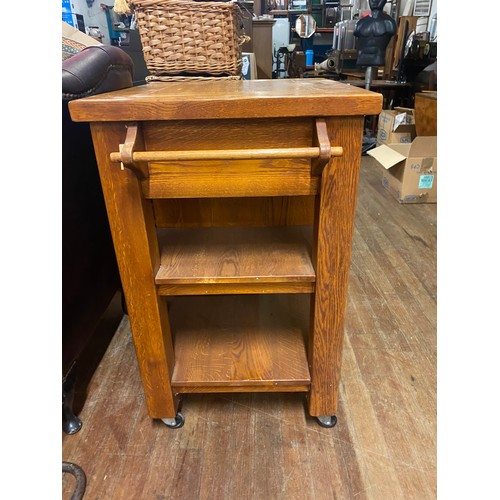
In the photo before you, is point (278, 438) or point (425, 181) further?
point (425, 181)

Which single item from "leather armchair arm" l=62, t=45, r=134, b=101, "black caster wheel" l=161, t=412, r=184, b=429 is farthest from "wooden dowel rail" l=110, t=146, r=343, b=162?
→ "black caster wheel" l=161, t=412, r=184, b=429

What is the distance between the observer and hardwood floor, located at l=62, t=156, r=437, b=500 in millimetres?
822

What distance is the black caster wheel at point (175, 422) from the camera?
0.95m

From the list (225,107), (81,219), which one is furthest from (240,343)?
(225,107)

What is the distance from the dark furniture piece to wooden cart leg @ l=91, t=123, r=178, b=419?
0.19 m

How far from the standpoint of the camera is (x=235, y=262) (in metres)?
0.83

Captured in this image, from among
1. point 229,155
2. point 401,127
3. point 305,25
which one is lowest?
point 401,127

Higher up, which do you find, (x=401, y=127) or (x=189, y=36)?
(x=189, y=36)

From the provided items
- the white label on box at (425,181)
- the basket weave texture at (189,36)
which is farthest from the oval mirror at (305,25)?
the basket weave texture at (189,36)

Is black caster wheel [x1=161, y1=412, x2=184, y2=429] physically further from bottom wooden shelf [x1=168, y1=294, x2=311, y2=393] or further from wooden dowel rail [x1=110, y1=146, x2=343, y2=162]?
wooden dowel rail [x1=110, y1=146, x2=343, y2=162]

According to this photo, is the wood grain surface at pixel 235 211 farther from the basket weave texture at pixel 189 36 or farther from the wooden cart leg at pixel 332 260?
the basket weave texture at pixel 189 36

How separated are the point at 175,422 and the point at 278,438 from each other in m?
0.26

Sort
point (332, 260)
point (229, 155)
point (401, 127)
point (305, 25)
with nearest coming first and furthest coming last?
point (229, 155) → point (332, 260) → point (401, 127) → point (305, 25)

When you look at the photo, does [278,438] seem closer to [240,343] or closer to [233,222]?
[240,343]
